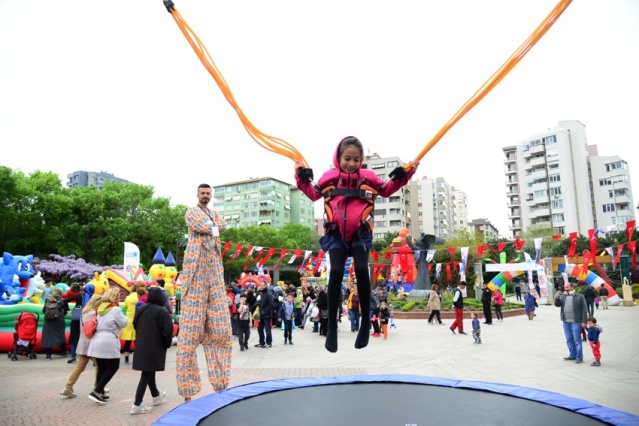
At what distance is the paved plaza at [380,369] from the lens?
A: 210 inches

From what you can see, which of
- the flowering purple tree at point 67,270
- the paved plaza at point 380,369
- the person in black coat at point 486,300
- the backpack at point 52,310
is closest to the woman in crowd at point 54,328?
the backpack at point 52,310

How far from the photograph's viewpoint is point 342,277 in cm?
341

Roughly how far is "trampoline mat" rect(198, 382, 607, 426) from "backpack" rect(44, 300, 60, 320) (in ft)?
22.8

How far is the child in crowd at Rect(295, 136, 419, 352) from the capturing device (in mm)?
3424

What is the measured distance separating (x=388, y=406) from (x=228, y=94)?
3.03 m

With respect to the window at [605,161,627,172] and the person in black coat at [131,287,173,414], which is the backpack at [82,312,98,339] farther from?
the window at [605,161,627,172]

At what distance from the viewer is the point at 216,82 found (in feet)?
10.9

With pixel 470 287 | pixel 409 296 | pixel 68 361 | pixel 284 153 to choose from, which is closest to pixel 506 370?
pixel 284 153

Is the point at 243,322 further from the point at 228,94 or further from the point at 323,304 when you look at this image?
the point at 228,94

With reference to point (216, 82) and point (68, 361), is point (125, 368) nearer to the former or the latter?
point (68, 361)

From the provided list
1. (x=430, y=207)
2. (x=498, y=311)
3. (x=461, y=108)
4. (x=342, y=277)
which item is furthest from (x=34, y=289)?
(x=430, y=207)

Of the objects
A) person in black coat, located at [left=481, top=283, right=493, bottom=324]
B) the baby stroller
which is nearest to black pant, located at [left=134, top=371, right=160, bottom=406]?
the baby stroller

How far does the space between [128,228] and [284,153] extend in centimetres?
3152

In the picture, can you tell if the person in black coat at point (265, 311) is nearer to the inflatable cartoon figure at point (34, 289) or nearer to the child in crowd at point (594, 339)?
the child in crowd at point (594, 339)
